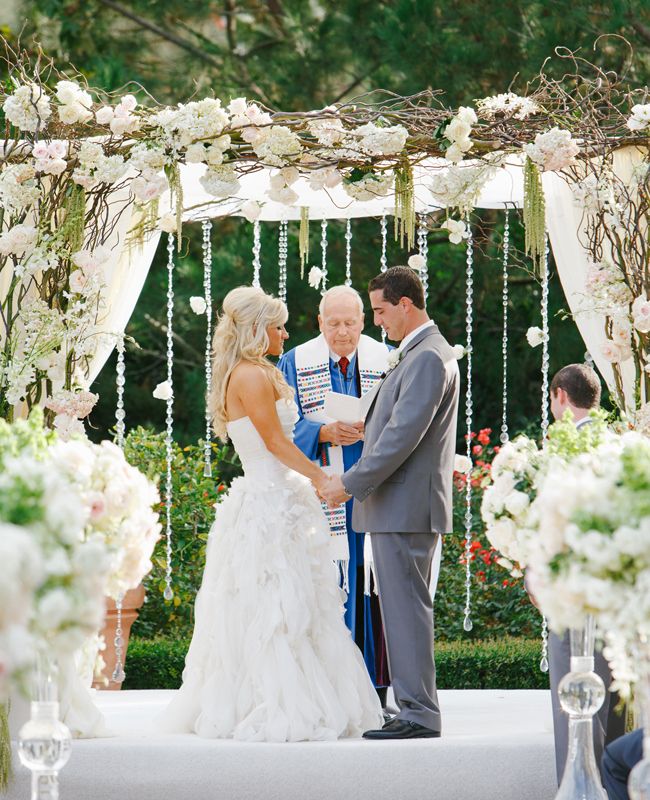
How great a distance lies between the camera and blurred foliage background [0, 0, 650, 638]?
9570mm

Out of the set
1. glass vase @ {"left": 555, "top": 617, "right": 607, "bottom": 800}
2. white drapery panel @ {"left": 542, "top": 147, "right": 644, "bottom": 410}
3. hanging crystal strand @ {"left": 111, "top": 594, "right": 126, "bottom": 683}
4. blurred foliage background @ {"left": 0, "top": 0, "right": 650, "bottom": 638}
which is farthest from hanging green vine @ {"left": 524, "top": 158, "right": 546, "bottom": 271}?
blurred foliage background @ {"left": 0, "top": 0, "right": 650, "bottom": 638}

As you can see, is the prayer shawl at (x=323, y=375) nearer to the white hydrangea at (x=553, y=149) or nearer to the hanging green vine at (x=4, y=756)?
the white hydrangea at (x=553, y=149)

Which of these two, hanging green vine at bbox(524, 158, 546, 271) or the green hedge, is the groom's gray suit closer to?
hanging green vine at bbox(524, 158, 546, 271)

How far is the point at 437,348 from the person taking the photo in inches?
185

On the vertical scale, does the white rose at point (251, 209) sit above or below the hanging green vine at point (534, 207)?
above

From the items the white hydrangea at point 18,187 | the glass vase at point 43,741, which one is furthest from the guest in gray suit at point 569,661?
the white hydrangea at point 18,187

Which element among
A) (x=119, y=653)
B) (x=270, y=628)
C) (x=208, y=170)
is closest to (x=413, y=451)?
(x=270, y=628)

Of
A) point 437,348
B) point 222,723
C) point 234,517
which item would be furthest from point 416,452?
point 222,723

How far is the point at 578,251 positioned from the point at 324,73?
5640 mm

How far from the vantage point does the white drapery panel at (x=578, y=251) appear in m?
4.92

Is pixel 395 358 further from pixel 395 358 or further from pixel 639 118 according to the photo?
pixel 639 118

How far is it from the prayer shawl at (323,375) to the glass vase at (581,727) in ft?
7.94

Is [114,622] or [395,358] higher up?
[395,358]

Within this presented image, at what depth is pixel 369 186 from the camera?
16.2ft
